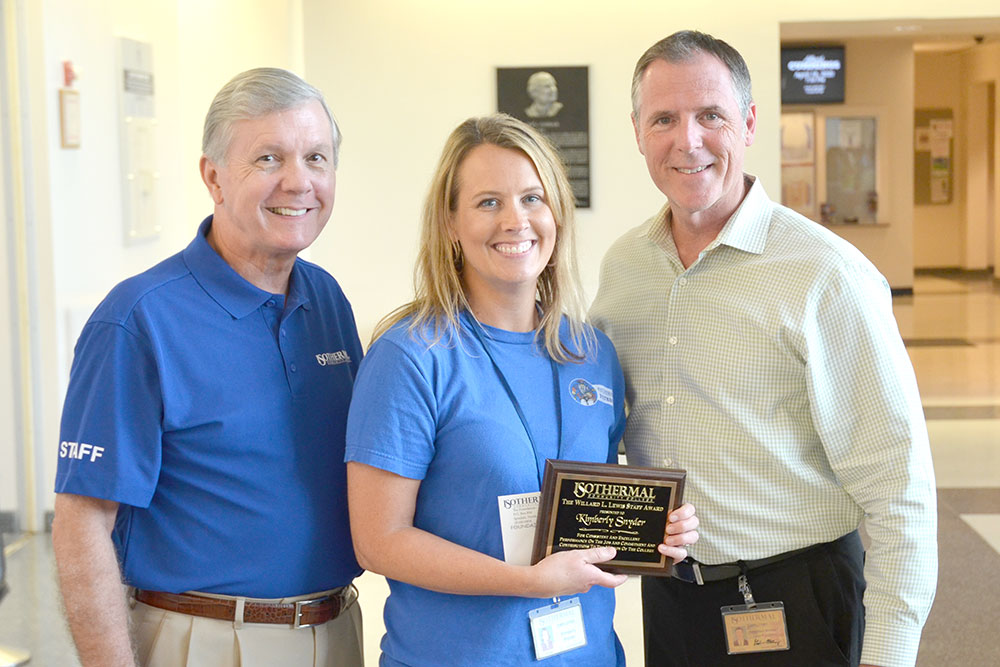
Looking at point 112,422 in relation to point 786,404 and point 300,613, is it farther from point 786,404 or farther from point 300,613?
point 786,404

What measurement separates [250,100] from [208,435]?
591 millimetres

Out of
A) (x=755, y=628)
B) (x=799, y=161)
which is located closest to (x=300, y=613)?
(x=755, y=628)

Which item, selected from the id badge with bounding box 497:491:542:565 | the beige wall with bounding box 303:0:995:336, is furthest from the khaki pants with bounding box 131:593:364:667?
the beige wall with bounding box 303:0:995:336

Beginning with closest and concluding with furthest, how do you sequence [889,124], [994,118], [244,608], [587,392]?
[244,608], [587,392], [889,124], [994,118]

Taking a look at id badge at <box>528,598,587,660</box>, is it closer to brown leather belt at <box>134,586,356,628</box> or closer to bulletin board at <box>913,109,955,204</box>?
brown leather belt at <box>134,586,356,628</box>

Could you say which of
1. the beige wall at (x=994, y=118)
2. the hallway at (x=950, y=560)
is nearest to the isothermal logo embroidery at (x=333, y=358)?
the hallway at (x=950, y=560)

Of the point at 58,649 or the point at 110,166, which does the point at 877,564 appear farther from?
the point at 110,166

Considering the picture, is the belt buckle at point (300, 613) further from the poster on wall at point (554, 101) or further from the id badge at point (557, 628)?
the poster on wall at point (554, 101)

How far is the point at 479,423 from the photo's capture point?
182 cm

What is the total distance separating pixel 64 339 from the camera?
542cm

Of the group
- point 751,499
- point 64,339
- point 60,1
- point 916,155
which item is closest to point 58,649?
point 64,339

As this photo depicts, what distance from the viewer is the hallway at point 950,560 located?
159 inches

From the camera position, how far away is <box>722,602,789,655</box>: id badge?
2166 mm

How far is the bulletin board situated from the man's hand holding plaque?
723 inches
